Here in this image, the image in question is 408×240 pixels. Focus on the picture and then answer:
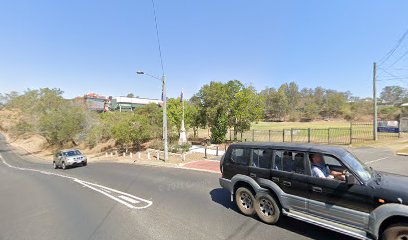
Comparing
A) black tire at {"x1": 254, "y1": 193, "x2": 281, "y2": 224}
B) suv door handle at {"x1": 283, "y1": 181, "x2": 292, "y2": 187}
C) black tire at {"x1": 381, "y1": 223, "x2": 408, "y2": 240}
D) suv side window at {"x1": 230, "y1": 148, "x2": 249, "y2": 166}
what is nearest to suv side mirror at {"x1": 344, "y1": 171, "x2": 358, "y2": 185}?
black tire at {"x1": 381, "y1": 223, "x2": 408, "y2": 240}

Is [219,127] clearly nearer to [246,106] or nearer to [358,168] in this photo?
[246,106]

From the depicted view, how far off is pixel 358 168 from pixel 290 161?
134 centimetres

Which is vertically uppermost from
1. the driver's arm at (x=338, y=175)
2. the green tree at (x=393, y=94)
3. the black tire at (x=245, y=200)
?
the green tree at (x=393, y=94)

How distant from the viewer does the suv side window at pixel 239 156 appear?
259 inches

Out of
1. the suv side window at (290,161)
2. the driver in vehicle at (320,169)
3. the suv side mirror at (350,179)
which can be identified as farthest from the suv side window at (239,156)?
the suv side mirror at (350,179)

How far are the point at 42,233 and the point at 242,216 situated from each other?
16.8ft

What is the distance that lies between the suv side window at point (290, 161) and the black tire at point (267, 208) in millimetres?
776

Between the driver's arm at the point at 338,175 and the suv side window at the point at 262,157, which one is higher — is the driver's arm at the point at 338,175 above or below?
below

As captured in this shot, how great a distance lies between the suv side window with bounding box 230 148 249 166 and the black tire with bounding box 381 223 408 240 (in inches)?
127

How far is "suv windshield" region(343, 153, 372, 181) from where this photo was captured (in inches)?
185

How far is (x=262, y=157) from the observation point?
6.18 metres

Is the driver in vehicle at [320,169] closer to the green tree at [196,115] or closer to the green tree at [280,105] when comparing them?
the green tree at [196,115]

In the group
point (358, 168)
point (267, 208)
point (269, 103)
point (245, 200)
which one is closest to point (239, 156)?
point (245, 200)

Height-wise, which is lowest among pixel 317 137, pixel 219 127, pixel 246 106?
pixel 317 137
